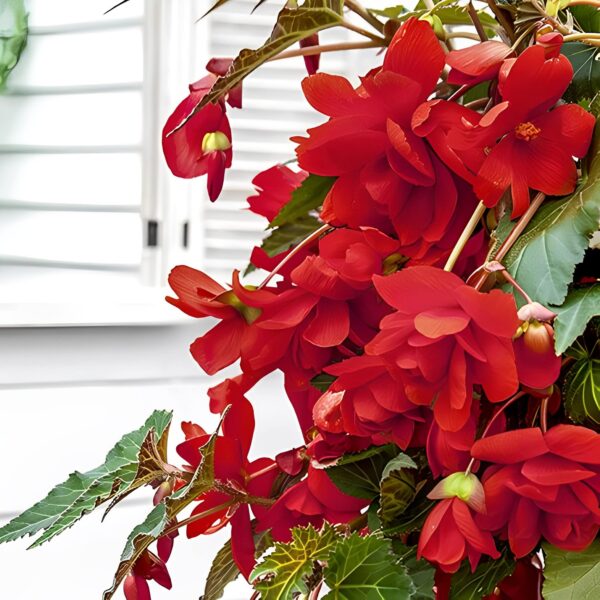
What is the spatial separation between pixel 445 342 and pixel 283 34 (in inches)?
5.2

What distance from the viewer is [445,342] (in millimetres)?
281

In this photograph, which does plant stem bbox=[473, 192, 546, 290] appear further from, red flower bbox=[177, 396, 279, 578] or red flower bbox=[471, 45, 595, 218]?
red flower bbox=[177, 396, 279, 578]

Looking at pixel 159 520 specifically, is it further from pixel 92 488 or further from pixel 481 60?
pixel 481 60

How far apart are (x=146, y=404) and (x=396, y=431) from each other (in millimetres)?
1076

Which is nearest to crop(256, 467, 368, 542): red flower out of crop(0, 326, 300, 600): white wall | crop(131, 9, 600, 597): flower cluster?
crop(131, 9, 600, 597): flower cluster

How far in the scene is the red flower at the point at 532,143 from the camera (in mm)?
294

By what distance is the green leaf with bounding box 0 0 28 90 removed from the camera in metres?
1.28

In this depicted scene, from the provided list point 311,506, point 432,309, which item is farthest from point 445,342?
point 311,506

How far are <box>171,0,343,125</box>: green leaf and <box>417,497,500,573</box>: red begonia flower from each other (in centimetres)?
15

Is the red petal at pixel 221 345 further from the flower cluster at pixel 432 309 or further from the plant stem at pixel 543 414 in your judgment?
the plant stem at pixel 543 414

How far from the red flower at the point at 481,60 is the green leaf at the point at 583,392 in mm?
97

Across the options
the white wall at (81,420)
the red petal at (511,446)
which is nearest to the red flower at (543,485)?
the red petal at (511,446)

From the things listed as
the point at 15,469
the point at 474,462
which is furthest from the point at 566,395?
the point at 15,469

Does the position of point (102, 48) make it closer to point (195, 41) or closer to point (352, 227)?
point (195, 41)
